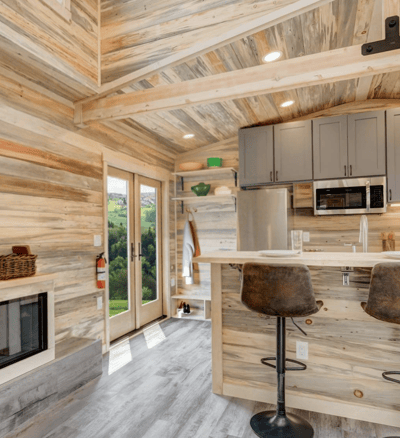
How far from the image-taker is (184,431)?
6.93 feet

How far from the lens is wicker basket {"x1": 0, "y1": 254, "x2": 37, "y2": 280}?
2213 millimetres

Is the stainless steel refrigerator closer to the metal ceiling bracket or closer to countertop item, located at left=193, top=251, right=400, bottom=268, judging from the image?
countertop item, located at left=193, top=251, right=400, bottom=268

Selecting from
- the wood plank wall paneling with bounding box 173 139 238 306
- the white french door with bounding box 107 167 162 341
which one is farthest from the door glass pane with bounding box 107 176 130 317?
the wood plank wall paneling with bounding box 173 139 238 306

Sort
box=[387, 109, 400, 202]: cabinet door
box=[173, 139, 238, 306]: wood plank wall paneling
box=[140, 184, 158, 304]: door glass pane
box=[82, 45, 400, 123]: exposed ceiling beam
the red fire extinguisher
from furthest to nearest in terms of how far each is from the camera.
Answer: box=[173, 139, 238, 306]: wood plank wall paneling → box=[140, 184, 158, 304]: door glass pane → box=[387, 109, 400, 202]: cabinet door → the red fire extinguisher → box=[82, 45, 400, 123]: exposed ceiling beam

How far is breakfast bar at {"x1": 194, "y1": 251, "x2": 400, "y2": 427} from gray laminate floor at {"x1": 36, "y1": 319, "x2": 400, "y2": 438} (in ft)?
0.35

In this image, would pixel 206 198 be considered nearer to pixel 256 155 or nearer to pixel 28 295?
pixel 256 155

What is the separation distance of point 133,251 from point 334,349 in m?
2.61

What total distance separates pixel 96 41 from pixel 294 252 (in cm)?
245

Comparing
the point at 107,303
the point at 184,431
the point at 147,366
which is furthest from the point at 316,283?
the point at 107,303

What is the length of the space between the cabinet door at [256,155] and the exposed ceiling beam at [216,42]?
1.92 m

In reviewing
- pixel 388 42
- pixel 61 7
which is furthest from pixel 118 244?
pixel 388 42

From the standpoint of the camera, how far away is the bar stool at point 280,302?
6.20ft

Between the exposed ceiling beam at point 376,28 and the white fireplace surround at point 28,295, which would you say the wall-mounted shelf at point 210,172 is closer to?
the exposed ceiling beam at point 376,28

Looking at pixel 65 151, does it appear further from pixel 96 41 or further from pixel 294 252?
pixel 294 252
